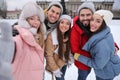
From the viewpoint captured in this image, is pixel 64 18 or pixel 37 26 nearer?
pixel 37 26

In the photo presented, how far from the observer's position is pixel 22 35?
207cm

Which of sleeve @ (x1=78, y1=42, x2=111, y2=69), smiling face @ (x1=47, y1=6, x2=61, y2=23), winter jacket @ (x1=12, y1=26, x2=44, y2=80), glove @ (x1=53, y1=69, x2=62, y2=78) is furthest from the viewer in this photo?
glove @ (x1=53, y1=69, x2=62, y2=78)

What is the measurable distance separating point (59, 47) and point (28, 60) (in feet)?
2.54

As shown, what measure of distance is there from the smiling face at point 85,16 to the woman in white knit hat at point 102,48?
0.14 metres

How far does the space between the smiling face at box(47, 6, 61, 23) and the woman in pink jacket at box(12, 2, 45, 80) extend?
0.95ft

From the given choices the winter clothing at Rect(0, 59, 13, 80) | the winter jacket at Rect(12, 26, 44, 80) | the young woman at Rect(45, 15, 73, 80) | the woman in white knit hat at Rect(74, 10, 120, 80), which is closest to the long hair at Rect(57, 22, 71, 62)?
the young woman at Rect(45, 15, 73, 80)

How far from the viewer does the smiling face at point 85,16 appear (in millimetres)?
2762

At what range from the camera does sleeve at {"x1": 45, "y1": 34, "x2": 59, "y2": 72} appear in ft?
9.12

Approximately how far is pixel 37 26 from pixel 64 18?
499mm

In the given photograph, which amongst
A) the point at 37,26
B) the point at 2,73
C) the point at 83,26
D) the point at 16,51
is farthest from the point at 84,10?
the point at 2,73

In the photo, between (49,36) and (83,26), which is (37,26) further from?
(83,26)

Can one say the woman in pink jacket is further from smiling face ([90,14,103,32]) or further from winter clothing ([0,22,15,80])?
winter clothing ([0,22,15,80])

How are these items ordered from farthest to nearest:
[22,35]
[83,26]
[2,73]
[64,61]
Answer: [64,61] → [83,26] → [22,35] → [2,73]

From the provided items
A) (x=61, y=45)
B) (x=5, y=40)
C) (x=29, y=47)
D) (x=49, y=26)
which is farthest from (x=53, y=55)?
(x=5, y=40)
